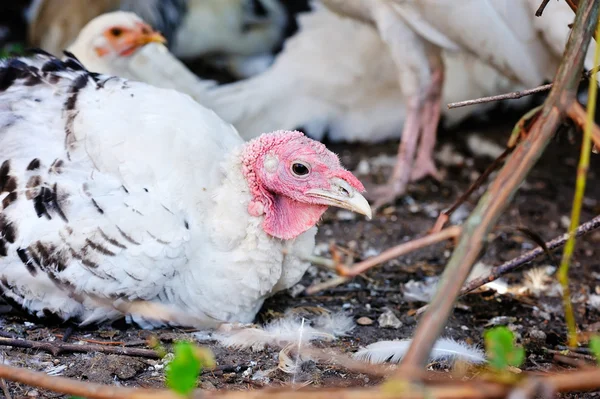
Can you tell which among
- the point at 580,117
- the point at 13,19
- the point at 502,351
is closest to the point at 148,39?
the point at 580,117

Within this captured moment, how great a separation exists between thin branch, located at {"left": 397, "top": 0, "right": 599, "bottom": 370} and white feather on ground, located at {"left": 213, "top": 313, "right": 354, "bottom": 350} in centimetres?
113

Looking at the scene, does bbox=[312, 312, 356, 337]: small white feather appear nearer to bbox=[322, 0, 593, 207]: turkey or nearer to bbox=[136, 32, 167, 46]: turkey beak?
bbox=[322, 0, 593, 207]: turkey

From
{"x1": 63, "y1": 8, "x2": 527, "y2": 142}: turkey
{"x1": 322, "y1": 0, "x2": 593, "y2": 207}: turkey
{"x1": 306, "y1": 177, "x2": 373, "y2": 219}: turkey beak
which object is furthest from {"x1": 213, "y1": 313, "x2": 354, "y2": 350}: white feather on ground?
{"x1": 63, "y1": 8, "x2": 527, "y2": 142}: turkey

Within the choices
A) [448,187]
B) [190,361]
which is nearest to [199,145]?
[190,361]

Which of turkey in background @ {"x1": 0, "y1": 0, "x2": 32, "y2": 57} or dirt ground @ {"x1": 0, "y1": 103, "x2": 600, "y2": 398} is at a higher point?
dirt ground @ {"x1": 0, "y1": 103, "x2": 600, "y2": 398}

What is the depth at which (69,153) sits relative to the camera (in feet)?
8.55

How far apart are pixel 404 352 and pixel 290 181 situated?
0.68 metres

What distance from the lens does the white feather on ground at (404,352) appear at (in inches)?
98.7

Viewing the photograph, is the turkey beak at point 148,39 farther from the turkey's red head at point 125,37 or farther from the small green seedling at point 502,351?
the small green seedling at point 502,351

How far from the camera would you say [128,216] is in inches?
97.0

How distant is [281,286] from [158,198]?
0.58m

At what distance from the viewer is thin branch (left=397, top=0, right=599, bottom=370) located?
1.30m

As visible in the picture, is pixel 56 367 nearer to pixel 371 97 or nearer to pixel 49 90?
pixel 49 90

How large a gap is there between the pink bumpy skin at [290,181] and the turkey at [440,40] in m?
1.57
